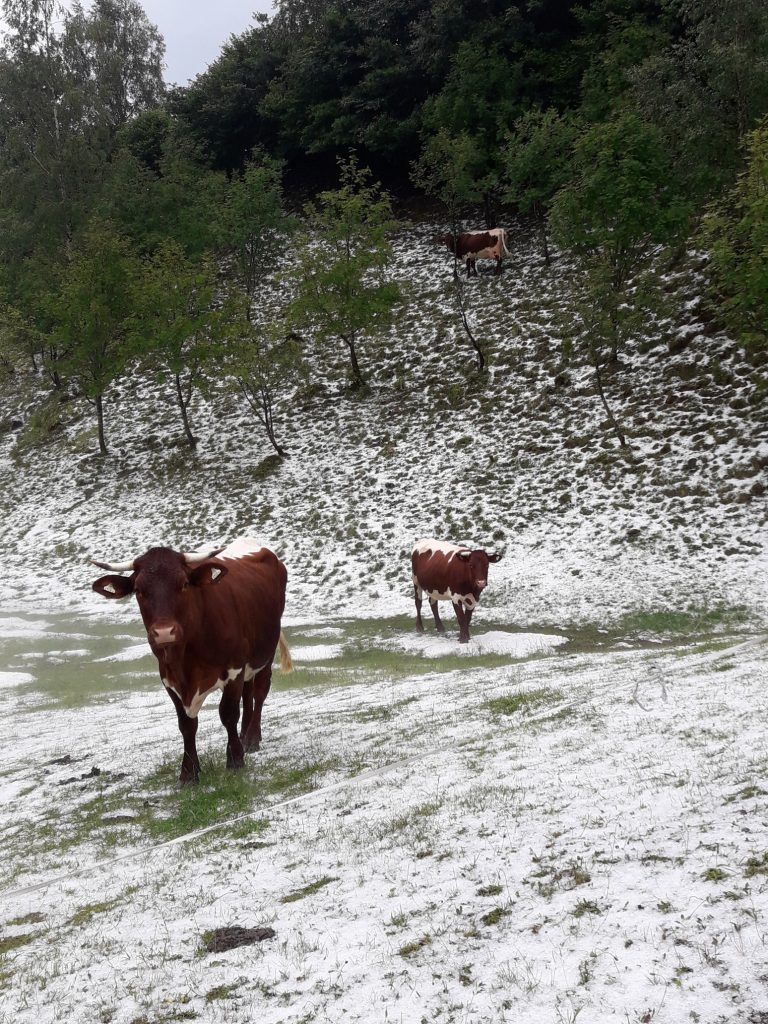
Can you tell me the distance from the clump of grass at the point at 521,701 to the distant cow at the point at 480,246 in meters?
34.7

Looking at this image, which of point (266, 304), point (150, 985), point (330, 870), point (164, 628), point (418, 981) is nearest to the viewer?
point (418, 981)

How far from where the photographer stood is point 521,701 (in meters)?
10.1

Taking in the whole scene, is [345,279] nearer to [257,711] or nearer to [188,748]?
[257,711]

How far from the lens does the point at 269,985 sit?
370 centimetres

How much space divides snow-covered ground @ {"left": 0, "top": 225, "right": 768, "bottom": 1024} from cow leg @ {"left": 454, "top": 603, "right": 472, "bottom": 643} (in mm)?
417

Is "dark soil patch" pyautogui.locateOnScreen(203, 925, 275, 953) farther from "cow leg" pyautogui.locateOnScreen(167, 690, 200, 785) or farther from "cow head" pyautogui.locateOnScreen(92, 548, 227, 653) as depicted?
"cow leg" pyautogui.locateOnScreen(167, 690, 200, 785)

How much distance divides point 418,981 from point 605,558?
19.3m

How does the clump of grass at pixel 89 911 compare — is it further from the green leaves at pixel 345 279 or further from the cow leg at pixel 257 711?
the green leaves at pixel 345 279

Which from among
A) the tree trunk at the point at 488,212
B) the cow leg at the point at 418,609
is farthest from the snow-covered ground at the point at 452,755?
the tree trunk at the point at 488,212

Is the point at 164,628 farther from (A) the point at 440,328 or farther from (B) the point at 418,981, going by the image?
(A) the point at 440,328

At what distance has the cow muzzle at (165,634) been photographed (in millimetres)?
7219

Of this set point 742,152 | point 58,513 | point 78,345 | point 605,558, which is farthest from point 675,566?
point 78,345

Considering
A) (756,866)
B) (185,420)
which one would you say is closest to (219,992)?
(756,866)

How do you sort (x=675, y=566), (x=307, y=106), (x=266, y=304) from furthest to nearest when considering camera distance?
(x=307, y=106) < (x=266, y=304) < (x=675, y=566)
